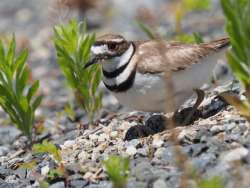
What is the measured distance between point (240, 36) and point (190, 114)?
977 millimetres

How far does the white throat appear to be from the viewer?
18.6 feet

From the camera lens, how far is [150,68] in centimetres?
549

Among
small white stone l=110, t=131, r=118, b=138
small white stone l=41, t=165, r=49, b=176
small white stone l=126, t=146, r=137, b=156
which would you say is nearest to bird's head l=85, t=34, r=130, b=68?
small white stone l=110, t=131, r=118, b=138

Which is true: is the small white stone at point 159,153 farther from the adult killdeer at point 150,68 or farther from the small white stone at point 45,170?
the small white stone at point 45,170

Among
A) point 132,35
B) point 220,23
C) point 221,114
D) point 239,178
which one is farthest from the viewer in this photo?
point 132,35

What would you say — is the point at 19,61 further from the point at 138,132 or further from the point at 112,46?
the point at 138,132

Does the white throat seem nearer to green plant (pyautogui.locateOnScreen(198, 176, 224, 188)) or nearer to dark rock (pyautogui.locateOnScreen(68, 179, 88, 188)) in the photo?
dark rock (pyautogui.locateOnScreen(68, 179, 88, 188))

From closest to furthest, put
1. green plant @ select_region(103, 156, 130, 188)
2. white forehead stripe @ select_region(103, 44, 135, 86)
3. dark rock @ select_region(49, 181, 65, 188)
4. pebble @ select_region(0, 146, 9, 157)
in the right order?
1. green plant @ select_region(103, 156, 130, 188)
2. dark rock @ select_region(49, 181, 65, 188)
3. white forehead stripe @ select_region(103, 44, 135, 86)
4. pebble @ select_region(0, 146, 9, 157)

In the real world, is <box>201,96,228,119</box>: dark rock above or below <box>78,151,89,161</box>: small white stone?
above

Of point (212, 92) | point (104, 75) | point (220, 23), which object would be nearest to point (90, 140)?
point (104, 75)

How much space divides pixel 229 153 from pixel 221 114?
846 millimetres

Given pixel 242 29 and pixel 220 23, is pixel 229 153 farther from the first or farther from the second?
pixel 220 23

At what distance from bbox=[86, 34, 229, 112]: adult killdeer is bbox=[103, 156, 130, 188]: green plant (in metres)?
0.96

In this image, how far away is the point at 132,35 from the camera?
11.4 m
